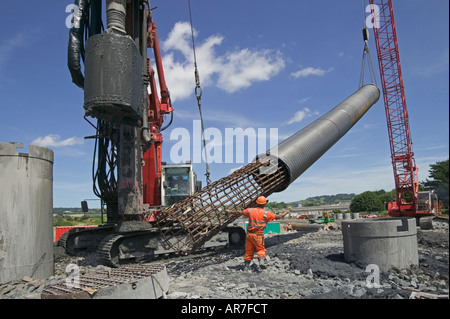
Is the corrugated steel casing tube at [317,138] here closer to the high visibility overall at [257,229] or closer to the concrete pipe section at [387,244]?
the high visibility overall at [257,229]

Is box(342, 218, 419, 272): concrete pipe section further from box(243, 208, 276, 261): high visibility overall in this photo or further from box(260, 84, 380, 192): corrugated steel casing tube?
box(260, 84, 380, 192): corrugated steel casing tube

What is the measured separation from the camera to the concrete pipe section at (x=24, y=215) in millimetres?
6113

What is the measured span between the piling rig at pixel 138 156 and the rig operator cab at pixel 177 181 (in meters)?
0.43

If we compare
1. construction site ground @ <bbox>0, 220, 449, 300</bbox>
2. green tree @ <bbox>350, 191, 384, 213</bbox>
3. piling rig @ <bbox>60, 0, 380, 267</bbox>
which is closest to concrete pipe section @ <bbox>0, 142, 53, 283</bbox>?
construction site ground @ <bbox>0, 220, 449, 300</bbox>

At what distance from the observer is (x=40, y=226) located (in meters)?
6.53

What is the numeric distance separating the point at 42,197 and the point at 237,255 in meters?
4.82

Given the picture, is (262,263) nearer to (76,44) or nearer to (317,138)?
(317,138)

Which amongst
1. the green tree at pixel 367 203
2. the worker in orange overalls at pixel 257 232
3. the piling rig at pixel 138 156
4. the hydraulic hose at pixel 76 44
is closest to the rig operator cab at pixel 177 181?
the piling rig at pixel 138 156

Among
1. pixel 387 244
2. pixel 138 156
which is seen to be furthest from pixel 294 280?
pixel 138 156

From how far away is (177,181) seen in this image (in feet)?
36.8

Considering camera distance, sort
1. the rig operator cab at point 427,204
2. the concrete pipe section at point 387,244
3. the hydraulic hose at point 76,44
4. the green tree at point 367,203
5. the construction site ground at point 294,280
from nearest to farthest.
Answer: the construction site ground at point 294,280 < the concrete pipe section at point 387,244 < the hydraulic hose at point 76,44 < the rig operator cab at point 427,204 < the green tree at point 367,203

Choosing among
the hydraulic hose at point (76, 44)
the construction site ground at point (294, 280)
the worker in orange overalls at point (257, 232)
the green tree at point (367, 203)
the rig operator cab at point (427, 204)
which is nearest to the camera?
the construction site ground at point (294, 280)
